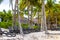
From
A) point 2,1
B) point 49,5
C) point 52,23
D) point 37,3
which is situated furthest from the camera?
A: point 52,23

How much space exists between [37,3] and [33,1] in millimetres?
1623

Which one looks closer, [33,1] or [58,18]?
[33,1]

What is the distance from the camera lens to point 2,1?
1992 cm

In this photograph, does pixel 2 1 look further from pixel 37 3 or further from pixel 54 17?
pixel 54 17

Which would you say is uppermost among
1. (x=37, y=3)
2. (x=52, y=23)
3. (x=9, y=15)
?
(x=37, y=3)

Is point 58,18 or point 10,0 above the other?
point 10,0

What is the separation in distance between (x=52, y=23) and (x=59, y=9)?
34.8 ft

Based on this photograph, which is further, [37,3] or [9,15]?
[9,15]

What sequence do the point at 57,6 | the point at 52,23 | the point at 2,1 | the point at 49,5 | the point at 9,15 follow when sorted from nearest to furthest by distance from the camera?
the point at 2,1
the point at 49,5
the point at 57,6
the point at 9,15
the point at 52,23

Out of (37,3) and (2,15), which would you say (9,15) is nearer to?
(2,15)

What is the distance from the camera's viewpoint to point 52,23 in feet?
Result: 183

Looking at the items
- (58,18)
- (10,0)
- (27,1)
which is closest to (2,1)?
(10,0)

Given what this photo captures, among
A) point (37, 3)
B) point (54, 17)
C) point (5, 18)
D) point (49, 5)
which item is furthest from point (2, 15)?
point (37, 3)

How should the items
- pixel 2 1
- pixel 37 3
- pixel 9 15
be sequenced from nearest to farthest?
pixel 2 1 → pixel 37 3 → pixel 9 15
